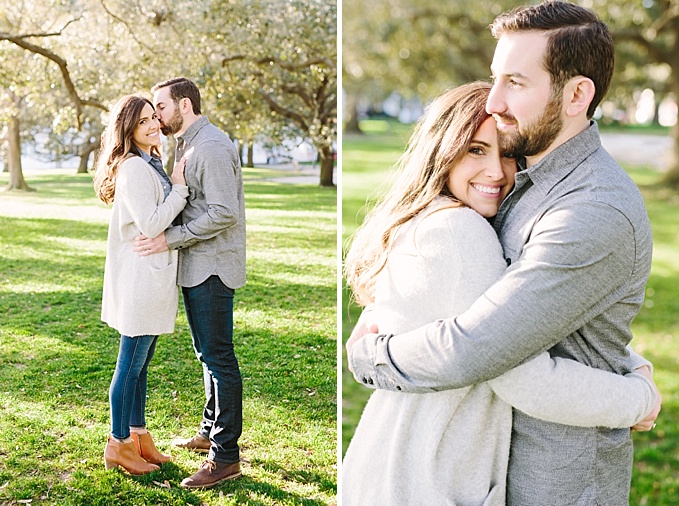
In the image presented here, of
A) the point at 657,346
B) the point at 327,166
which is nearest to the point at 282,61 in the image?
the point at 327,166

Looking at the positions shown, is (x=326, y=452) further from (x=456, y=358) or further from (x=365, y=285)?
(x=456, y=358)

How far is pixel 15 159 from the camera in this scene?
2600mm

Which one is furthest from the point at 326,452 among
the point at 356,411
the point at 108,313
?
the point at 356,411

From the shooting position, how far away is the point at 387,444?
157cm

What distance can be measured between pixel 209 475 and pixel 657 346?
383 centimetres

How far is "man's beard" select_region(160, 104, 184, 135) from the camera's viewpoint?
2385 millimetres

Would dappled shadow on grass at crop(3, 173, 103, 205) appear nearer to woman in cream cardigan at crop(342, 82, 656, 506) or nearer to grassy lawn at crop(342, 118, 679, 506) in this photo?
grassy lawn at crop(342, 118, 679, 506)

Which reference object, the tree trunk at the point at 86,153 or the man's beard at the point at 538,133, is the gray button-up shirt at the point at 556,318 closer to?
the man's beard at the point at 538,133

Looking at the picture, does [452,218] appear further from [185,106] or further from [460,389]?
[185,106]

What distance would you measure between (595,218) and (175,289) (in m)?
1.53

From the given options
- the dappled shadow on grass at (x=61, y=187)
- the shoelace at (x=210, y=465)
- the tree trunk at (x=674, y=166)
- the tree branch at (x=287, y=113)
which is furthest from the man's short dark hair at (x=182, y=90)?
the tree trunk at (x=674, y=166)

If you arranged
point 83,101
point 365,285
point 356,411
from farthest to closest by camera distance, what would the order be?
point 356,411
point 83,101
point 365,285

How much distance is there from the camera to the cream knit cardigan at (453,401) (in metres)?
1.33

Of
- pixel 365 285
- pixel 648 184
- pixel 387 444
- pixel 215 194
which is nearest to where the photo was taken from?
pixel 387 444
